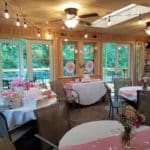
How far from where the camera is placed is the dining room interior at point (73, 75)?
197 cm

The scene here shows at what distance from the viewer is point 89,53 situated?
7.37 metres

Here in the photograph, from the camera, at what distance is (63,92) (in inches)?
208

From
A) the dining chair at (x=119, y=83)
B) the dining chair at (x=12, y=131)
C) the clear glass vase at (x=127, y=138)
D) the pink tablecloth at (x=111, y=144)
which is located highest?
the dining chair at (x=119, y=83)

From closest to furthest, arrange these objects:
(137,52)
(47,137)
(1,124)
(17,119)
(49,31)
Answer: (47,137) → (1,124) → (17,119) → (49,31) → (137,52)

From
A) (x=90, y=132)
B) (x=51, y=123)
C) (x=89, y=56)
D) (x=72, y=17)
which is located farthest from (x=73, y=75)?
(x=90, y=132)

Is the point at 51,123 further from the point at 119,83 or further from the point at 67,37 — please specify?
the point at 67,37

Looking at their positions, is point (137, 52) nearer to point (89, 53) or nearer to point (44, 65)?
point (89, 53)

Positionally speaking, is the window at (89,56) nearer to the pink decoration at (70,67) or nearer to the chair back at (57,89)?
the pink decoration at (70,67)

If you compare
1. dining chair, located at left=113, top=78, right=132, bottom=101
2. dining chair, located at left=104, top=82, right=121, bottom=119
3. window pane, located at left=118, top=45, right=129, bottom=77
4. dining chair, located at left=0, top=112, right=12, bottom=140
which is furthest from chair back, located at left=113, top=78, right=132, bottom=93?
dining chair, located at left=0, top=112, right=12, bottom=140

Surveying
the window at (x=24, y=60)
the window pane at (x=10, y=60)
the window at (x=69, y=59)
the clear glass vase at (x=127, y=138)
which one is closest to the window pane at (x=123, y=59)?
the window at (x=69, y=59)

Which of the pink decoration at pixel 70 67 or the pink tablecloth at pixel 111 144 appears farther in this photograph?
the pink decoration at pixel 70 67

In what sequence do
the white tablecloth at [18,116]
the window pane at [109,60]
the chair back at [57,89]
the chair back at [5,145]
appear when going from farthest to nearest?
1. the window pane at [109,60]
2. the chair back at [57,89]
3. the white tablecloth at [18,116]
4. the chair back at [5,145]

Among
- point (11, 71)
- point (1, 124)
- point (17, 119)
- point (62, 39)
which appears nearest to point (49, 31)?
point (62, 39)

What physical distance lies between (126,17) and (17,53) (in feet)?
10.6
